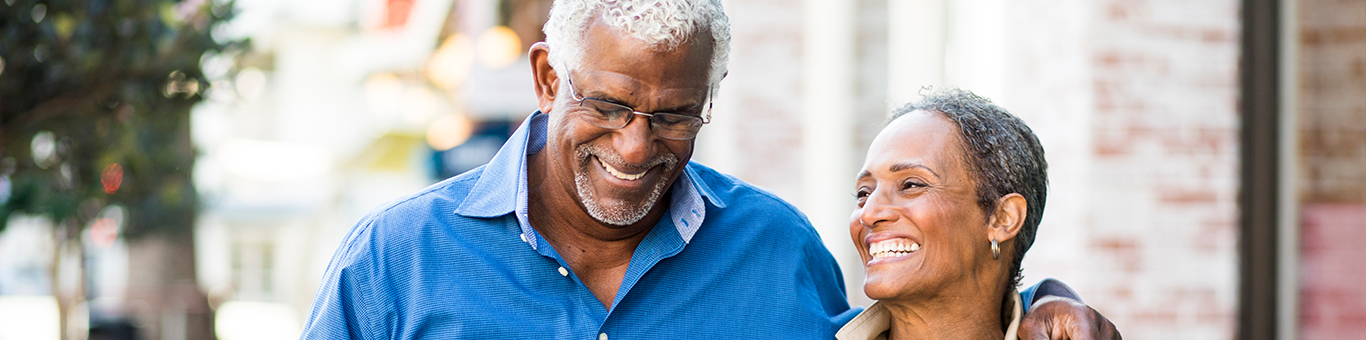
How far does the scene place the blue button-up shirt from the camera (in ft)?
7.03

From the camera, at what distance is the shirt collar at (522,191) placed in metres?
2.25

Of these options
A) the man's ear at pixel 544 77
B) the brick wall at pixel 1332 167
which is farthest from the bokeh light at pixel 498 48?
the man's ear at pixel 544 77

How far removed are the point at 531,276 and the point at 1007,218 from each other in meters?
0.90

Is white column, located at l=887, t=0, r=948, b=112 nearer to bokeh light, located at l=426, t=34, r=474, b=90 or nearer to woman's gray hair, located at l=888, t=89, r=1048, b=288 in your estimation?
woman's gray hair, located at l=888, t=89, r=1048, b=288

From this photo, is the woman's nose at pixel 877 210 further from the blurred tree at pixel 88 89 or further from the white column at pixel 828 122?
the white column at pixel 828 122

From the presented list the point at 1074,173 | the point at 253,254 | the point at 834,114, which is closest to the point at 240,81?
the point at 834,114

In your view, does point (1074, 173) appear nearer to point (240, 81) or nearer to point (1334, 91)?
point (1334, 91)

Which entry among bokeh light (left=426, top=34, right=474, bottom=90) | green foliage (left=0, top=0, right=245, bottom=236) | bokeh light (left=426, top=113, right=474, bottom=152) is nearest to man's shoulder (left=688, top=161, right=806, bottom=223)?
green foliage (left=0, top=0, right=245, bottom=236)

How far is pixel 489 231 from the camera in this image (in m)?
2.25

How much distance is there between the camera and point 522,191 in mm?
2275

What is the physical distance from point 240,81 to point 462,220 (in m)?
4.45

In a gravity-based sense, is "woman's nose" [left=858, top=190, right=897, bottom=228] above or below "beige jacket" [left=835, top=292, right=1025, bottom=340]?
above

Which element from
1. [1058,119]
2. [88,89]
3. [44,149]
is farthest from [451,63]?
[1058,119]

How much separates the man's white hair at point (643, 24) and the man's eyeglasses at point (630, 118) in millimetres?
79
